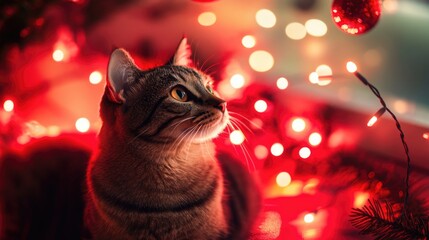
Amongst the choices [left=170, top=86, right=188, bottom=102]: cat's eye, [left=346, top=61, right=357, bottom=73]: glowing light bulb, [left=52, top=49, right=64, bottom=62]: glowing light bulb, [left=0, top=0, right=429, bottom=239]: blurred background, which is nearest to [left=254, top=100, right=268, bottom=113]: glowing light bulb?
[left=0, top=0, right=429, bottom=239]: blurred background

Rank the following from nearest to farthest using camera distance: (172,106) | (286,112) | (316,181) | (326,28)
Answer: (172,106) < (316,181) < (286,112) < (326,28)

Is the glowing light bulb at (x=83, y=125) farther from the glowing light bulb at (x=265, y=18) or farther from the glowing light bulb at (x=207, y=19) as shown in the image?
the glowing light bulb at (x=265, y=18)

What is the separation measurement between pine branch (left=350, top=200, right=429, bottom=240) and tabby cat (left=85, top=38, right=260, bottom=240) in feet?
0.93

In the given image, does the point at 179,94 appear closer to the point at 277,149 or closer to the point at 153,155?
the point at 153,155

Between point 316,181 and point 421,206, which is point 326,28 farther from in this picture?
point 421,206

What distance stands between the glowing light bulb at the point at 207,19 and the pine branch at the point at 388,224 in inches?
28.8

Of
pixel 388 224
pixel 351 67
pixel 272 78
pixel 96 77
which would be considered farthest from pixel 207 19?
pixel 388 224

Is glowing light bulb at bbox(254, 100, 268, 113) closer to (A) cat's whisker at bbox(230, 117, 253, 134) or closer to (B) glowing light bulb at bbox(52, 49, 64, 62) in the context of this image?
(A) cat's whisker at bbox(230, 117, 253, 134)

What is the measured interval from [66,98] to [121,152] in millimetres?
633

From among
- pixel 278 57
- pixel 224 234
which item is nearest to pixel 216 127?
pixel 224 234

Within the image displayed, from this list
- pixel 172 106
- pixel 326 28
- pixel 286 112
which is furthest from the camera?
A: pixel 326 28

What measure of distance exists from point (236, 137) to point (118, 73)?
35 cm

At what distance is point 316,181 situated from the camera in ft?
3.66

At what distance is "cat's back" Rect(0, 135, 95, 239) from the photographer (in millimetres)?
1018
